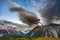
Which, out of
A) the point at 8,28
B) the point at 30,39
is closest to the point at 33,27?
the point at 30,39

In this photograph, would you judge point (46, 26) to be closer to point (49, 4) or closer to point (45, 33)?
point (45, 33)

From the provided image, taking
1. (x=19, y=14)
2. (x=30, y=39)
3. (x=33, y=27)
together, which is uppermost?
(x=19, y=14)

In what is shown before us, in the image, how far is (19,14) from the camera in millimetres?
4391

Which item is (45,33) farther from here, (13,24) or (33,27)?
(13,24)

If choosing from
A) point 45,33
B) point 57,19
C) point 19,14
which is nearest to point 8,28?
point 19,14

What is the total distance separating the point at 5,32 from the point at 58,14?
51.1 inches

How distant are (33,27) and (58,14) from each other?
657mm

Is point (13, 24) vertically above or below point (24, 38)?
above

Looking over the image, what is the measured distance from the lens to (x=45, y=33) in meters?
4.31

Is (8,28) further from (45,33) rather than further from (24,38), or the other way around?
(45,33)

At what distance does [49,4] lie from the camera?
14.5ft

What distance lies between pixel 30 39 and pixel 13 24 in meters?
0.53

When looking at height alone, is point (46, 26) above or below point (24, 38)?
above

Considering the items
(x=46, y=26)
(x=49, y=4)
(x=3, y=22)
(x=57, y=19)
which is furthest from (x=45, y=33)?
(x=3, y=22)
